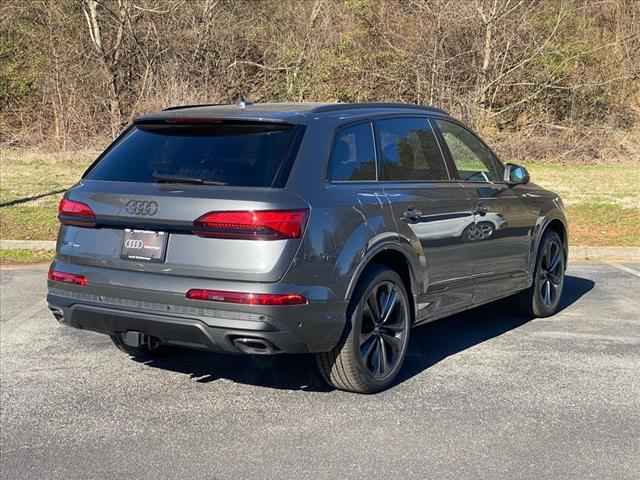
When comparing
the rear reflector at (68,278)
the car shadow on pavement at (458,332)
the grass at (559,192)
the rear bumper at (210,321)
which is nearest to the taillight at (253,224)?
the rear bumper at (210,321)

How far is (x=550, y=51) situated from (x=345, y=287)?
1906cm

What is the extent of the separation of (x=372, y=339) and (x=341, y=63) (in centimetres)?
1849

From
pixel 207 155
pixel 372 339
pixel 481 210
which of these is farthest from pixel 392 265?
pixel 207 155

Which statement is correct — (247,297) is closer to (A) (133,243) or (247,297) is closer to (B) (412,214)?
(A) (133,243)

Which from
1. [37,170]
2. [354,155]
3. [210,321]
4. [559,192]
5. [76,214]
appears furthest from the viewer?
[37,170]

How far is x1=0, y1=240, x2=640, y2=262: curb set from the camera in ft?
35.2

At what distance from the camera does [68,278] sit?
4957mm

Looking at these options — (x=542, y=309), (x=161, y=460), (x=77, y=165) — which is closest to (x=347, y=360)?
(x=161, y=460)

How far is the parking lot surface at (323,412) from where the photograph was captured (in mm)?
4141

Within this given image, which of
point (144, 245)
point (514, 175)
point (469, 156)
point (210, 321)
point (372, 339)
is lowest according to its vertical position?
point (372, 339)

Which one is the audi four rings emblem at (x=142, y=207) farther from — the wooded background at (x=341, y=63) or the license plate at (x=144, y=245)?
the wooded background at (x=341, y=63)

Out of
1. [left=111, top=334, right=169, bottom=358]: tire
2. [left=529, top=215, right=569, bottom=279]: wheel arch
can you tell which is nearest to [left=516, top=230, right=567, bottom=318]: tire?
[left=529, top=215, right=569, bottom=279]: wheel arch

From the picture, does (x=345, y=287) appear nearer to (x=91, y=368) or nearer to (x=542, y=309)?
(x=91, y=368)

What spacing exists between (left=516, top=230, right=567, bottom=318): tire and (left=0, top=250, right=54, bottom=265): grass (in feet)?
19.4
